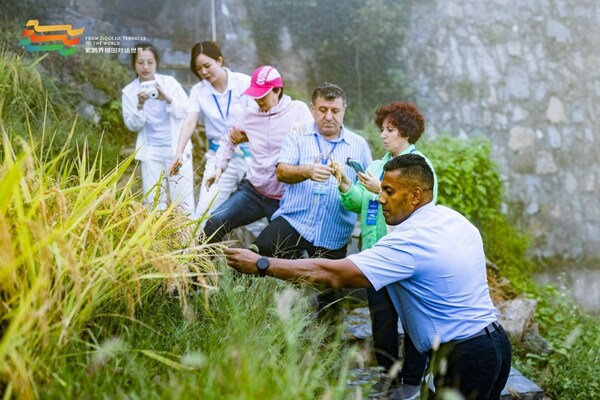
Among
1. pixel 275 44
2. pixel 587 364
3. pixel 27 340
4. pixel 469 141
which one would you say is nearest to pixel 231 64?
pixel 275 44

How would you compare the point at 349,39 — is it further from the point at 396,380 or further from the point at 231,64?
the point at 396,380

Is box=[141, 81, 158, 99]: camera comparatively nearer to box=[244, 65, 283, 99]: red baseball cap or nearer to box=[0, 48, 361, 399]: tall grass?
box=[244, 65, 283, 99]: red baseball cap

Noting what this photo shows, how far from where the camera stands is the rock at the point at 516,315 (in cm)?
552

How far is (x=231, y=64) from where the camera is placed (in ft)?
26.1

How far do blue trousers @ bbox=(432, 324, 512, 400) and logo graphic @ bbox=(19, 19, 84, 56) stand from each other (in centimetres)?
569

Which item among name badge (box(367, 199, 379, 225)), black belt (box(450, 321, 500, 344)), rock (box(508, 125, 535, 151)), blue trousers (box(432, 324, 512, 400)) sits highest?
rock (box(508, 125, 535, 151))

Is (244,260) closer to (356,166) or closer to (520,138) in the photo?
(356,166)

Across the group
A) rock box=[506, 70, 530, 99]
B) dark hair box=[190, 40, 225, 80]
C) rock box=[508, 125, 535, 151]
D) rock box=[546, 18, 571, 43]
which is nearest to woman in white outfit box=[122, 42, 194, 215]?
dark hair box=[190, 40, 225, 80]

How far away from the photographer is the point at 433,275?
3.06m

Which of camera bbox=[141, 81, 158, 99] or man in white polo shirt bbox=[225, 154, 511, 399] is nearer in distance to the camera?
man in white polo shirt bbox=[225, 154, 511, 399]

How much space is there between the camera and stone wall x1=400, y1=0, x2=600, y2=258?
8680 mm

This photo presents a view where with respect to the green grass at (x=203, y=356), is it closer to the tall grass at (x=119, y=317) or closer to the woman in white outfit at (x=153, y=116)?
the tall grass at (x=119, y=317)

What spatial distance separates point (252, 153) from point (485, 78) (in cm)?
523

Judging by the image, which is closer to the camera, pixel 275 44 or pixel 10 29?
pixel 10 29
